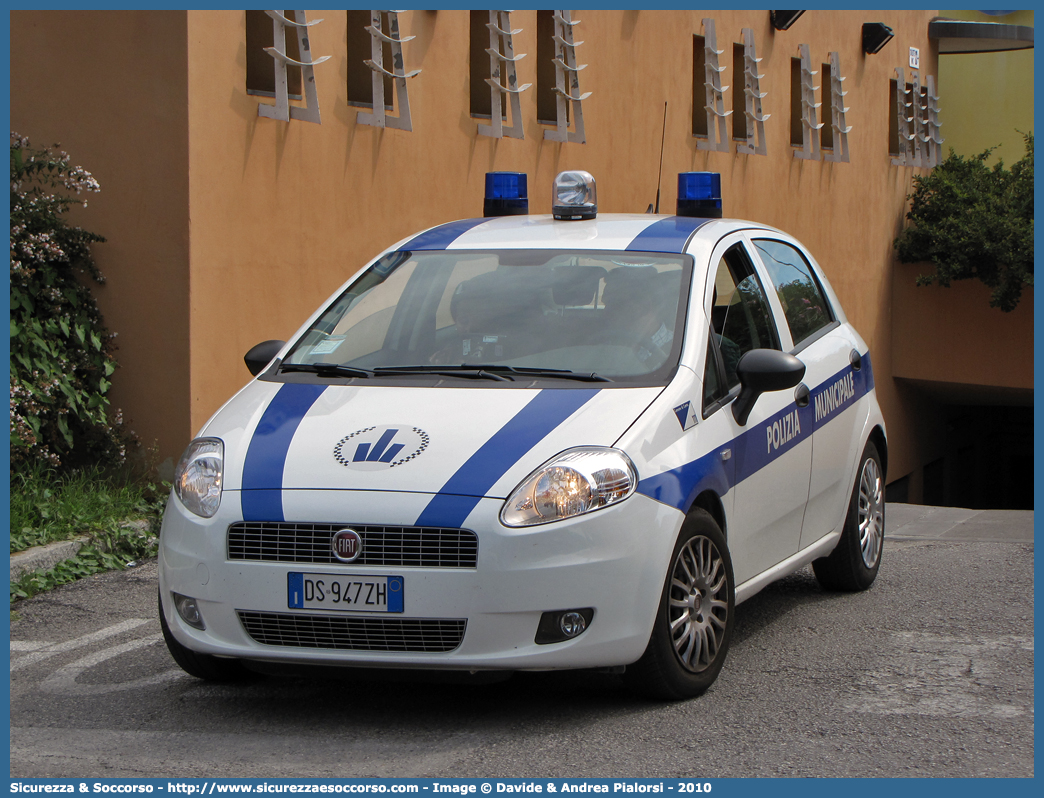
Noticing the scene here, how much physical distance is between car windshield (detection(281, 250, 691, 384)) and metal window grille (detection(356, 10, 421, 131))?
4.84 m

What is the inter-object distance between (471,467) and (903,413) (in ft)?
66.1

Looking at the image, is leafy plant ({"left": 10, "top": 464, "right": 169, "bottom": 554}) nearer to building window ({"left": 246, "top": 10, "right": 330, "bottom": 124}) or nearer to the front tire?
building window ({"left": 246, "top": 10, "right": 330, "bottom": 124})

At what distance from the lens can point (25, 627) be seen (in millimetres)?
5961

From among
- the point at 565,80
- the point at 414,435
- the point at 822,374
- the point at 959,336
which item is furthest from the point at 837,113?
the point at 414,435

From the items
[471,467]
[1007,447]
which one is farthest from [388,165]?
[1007,447]

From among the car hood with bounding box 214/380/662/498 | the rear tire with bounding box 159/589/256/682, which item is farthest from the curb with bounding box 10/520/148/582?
the car hood with bounding box 214/380/662/498

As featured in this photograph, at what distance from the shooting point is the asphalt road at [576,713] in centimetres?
397

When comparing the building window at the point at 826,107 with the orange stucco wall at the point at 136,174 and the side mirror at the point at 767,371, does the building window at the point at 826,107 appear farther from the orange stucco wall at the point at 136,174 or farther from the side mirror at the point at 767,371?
the side mirror at the point at 767,371

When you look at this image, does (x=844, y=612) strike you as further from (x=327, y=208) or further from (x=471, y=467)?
(x=327, y=208)

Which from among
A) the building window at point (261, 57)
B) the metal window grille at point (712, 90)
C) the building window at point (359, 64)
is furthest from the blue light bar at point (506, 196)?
the metal window grille at point (712, 90)

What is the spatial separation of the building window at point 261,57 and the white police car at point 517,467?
160 inches

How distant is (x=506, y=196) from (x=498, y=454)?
2.63m

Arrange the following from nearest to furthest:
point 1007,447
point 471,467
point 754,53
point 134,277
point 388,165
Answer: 1. point 471,467
2. point 134,277
3. point 388,165
4. point 754,53
5. point 1007,447

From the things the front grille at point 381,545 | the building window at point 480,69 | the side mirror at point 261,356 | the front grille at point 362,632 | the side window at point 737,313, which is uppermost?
the building window at point 480,69
